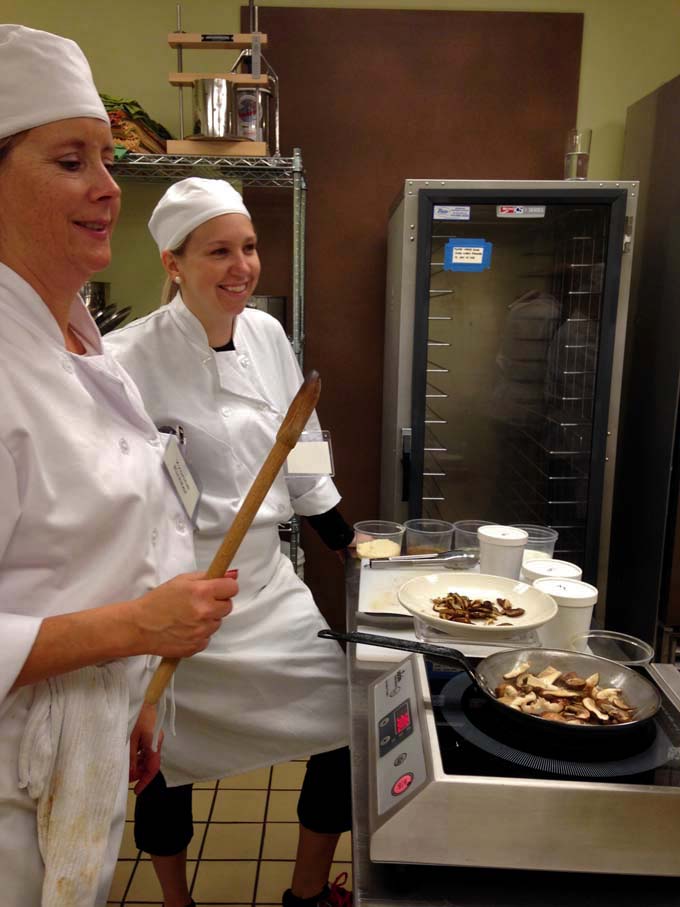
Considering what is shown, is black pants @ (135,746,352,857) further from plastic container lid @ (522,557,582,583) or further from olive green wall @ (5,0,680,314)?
olive green wall @ (5,0,680,314)

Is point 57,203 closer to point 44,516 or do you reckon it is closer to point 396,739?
point 44,516

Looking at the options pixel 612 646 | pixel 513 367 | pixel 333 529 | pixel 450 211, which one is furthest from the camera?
pixel 513 367

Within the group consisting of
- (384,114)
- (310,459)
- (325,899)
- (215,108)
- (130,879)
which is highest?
(384,114)

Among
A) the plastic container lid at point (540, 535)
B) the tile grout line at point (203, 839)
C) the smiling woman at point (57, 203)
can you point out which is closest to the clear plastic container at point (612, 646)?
the plastic container lid at point (540, 535)

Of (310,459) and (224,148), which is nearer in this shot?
(310,459)

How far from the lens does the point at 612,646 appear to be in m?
1.24

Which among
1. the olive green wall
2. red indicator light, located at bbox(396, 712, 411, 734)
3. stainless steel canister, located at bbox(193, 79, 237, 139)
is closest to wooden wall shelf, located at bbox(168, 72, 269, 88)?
stainless steel canister, located at bbox(193, 79, 237, 139)

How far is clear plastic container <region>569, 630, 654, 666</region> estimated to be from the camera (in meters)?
1.21

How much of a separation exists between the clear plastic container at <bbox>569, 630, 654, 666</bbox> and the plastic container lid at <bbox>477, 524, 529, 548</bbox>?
29cm

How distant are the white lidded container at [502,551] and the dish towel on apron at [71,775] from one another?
0.83m

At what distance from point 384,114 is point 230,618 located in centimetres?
218

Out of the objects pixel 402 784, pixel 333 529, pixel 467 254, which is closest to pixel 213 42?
pixel 467 254

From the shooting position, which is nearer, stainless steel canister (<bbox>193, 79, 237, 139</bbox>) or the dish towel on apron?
the dish towel on apron

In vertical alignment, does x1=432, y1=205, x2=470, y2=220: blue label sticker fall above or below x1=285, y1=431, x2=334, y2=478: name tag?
above
